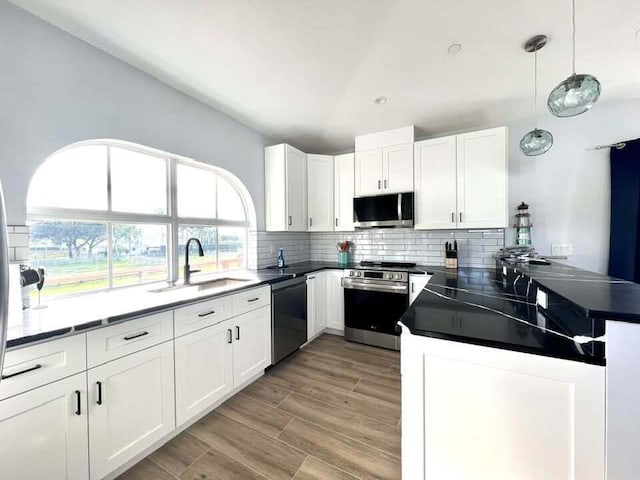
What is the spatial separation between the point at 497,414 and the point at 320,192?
2.97m

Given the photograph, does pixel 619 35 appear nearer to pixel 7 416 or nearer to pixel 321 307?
pixel 321 307

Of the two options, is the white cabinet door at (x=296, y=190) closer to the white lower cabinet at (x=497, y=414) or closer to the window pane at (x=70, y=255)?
the window pane at (x=70, y=255)

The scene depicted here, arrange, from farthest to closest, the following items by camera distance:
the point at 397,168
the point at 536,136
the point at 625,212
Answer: the point at 397,168
the point at 625,212
the point at 536,136

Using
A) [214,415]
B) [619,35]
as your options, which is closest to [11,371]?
[214,415]

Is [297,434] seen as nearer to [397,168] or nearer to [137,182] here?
[137,182]

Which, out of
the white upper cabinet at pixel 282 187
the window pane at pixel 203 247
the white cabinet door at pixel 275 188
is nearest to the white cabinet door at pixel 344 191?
the white upper cabinet at pixel 282 187

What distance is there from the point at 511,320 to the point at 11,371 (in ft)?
6.98

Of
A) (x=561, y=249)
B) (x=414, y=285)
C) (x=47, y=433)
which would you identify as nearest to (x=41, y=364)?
(x=47, y=433)

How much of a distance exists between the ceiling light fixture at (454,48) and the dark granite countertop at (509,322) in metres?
1.61

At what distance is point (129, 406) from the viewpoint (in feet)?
4.65

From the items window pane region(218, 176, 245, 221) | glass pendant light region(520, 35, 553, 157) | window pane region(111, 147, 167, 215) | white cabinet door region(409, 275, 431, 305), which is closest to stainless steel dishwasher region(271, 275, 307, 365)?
window pane region(218, 176, 245, 221)

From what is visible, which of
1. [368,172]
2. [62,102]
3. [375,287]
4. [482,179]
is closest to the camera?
[62,102]

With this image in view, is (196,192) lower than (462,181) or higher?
lower

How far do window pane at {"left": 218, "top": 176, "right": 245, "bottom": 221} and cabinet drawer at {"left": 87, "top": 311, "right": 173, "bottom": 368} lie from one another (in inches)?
59.3
